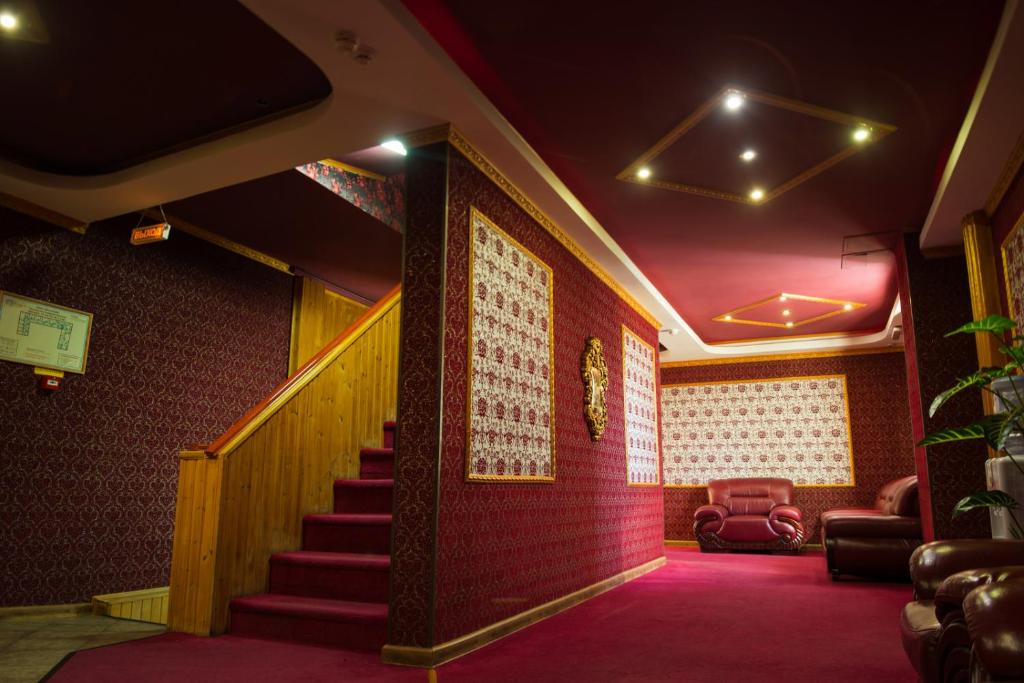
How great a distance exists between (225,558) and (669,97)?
3641mm

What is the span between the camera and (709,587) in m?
6.02

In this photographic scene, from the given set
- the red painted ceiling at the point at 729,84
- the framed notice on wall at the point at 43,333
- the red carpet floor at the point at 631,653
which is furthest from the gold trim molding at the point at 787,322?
the framed notice on wall at the point at 43,333

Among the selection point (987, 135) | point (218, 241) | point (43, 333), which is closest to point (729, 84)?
point (987, 135)

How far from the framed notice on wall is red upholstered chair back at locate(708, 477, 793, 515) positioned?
8343mm

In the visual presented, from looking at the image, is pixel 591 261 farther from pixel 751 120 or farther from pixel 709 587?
pixel 709 587

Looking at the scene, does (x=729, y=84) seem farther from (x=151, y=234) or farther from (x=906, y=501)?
(x=906, y=501)

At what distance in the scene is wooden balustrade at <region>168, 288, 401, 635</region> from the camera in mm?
3928

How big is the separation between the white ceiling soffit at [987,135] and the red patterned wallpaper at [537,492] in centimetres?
271

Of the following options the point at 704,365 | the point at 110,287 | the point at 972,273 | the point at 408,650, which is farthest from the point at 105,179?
the point at 704,365

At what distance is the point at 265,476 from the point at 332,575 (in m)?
0.81

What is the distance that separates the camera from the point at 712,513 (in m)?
9.63

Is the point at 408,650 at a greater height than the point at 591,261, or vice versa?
the point at 591,261

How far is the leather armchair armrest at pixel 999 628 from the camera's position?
1194 millimetres

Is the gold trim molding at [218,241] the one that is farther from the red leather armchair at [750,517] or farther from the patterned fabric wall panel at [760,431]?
the patterned fabric wall panel at [760,431]
